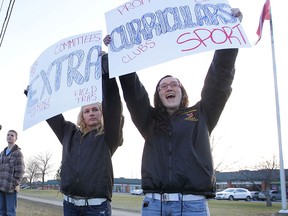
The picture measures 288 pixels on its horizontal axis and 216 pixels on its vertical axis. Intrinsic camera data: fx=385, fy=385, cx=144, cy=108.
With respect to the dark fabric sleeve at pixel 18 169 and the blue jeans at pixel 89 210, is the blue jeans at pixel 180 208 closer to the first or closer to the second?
the blue jeans at pixel 89 210

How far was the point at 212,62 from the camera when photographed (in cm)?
325

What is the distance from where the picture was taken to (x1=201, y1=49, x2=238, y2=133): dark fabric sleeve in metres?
3.15

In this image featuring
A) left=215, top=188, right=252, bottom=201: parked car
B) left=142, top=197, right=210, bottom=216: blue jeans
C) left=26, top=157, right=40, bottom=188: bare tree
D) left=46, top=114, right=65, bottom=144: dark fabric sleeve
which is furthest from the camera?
left=26, top=157, right=40, bottom=188: bare tree

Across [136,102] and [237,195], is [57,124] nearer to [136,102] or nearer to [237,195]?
[136,102]

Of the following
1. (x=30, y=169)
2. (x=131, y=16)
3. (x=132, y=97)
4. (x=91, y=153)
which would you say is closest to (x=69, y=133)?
(x=91, y=153)

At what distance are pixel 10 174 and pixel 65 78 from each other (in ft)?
12.5

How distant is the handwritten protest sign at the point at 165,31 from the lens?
3.32 metres

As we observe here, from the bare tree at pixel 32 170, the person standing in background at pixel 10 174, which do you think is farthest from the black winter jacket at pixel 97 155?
the bare tree at pixel 32 170

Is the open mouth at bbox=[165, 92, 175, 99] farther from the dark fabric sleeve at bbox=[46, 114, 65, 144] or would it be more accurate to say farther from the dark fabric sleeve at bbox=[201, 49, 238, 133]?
the dark fabric sleeve at bbox=[46, 114, 65, 144]

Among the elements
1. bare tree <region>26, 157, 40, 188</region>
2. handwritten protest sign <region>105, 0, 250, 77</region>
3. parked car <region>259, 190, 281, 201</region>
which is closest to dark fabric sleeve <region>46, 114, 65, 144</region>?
handwritten protest sign <region>105, 0, 250, 77</region>

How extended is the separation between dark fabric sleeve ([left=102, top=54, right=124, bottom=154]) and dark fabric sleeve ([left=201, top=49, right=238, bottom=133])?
2.77 feet

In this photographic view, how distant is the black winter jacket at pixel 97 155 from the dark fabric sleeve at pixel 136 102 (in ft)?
0.68

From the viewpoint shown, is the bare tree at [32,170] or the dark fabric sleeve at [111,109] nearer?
the dark fabric sleeve at [111,109]

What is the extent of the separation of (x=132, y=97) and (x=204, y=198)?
1.06 meters
